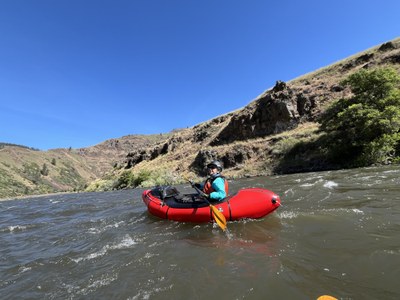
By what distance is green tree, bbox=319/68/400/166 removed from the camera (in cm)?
2052

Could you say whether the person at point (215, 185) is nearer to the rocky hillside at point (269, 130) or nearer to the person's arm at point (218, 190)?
the person's arm at point (218, 190)

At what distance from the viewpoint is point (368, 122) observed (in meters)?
21.5

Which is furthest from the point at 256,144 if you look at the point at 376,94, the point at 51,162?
the point at 51,162

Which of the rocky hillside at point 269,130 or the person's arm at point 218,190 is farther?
A: the rocky hillside at point 269,130

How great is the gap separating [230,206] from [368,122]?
18429mm

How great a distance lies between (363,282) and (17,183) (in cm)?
14906

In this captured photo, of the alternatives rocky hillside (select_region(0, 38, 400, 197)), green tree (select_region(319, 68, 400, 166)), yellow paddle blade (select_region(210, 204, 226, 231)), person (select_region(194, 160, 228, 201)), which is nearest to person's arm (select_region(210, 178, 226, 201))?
person (select_region(194, 160, 228, 201))

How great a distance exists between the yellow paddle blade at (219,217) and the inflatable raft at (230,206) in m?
0.30

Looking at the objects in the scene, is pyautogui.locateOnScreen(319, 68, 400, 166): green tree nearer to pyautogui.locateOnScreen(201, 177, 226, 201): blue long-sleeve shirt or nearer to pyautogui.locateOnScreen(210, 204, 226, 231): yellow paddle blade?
pyautogui.locateOnScreen(201, 177, 226, 201): blue long-sleeve shirt

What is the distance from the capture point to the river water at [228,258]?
12.6 feet

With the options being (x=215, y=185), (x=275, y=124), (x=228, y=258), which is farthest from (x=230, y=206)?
(x=275, y=124)

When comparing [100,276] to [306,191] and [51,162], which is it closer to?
[306,191]

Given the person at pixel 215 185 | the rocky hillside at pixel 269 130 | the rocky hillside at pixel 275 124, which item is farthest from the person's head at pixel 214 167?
the rocky hillside at pixel 275 124

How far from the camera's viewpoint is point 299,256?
473 cm
